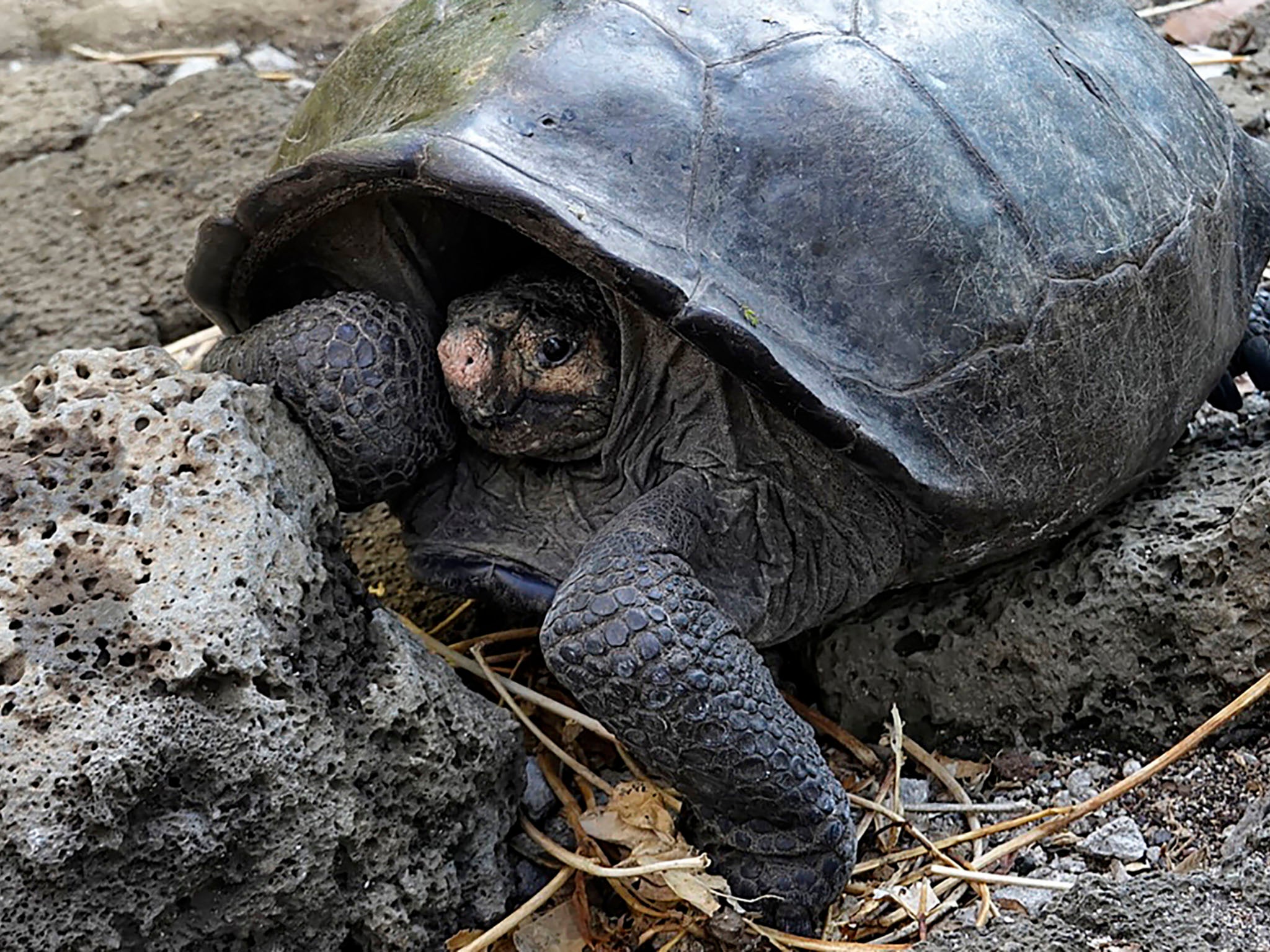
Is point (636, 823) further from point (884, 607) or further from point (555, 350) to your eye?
point (555, 350)

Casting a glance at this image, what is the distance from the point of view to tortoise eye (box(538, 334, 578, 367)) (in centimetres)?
228

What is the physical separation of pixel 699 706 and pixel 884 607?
72 cm

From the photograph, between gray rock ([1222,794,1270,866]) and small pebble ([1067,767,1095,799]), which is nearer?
gray rock ([1222,794,1270,866])

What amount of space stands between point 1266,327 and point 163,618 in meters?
2.27

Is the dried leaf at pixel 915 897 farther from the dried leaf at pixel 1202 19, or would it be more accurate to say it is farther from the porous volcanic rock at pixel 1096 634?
the dried leaf at pixel 1202 19

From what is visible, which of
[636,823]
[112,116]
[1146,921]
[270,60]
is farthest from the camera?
[270,60]

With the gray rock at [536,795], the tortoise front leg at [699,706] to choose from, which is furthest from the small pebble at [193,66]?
the tortoise front leg at [699,706]

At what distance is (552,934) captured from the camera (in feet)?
7.28

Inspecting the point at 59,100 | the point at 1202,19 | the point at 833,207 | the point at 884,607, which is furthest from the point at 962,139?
the point at 59,100

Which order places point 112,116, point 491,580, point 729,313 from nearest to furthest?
point 729,313 → point 491,580 → point 112,116

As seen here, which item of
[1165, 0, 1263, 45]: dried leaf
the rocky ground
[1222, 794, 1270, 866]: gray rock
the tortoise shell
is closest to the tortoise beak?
the rocky ground

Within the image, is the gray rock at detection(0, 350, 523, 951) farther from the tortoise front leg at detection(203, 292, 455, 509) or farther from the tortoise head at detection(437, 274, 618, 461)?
the tortoise head at detection(437, 274, 618, 461)

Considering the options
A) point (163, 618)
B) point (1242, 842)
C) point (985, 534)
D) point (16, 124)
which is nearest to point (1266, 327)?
point (985, 534)

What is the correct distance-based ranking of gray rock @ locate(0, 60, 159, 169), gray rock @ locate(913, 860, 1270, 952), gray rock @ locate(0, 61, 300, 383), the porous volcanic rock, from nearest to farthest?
1. gray rock @ locate(913, 860, 1270, 952)
2. the porous volcanic rock
3. gray rock @ locate(0, 61, 300, 383)
4. gray rock @ locate(0, 60, 159, 169)
